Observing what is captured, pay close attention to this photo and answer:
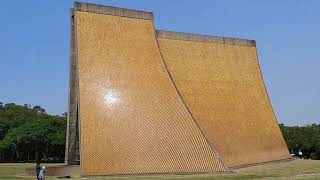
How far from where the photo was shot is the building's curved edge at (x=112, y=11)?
2853 centimetres

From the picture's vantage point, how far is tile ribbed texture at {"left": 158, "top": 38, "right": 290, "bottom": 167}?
31578mm

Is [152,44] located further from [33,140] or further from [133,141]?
[33,140]

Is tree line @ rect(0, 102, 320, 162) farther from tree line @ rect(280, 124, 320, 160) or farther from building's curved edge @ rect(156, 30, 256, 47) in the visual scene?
building's curved edge @ rect(156, 30, 256, 47)

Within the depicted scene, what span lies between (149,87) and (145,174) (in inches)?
206

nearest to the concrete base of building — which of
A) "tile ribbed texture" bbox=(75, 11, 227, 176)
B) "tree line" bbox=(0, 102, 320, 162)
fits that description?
"tile ribbed texture" bbox=(75, 11, 227, 176)

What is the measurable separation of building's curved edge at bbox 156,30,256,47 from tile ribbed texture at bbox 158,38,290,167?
26cm

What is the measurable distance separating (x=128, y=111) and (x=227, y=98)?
31.7 ft

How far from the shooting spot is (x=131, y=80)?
90.3 ft

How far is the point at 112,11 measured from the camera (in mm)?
29469

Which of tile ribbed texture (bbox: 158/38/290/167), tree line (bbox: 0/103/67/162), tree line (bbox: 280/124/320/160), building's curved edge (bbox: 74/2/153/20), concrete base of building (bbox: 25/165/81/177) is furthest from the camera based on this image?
tree line (bbox: 0/103/67/162)

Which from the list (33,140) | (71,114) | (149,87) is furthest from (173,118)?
(33,140)

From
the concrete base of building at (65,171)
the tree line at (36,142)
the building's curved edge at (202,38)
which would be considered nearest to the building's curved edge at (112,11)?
the building's curved edge at (202,38)

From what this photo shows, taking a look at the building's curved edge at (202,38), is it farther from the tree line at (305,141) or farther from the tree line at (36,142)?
the tree line at (36,142)

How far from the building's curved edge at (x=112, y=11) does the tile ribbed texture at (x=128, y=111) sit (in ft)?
0.89
